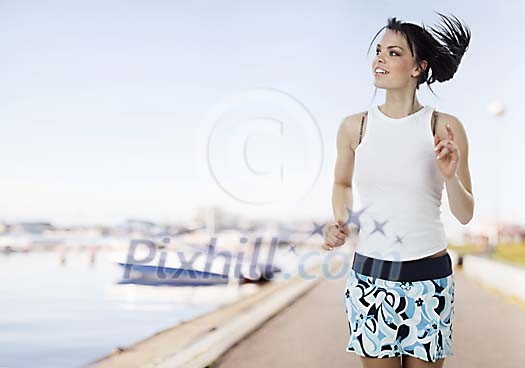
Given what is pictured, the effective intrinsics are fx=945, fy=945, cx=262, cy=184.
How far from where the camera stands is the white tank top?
153cm

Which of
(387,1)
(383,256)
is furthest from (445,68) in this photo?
(387,1)

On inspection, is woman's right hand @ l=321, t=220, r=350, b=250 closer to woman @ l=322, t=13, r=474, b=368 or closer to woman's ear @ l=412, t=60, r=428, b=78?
woman @ l=322, t=13, r=474, b=368

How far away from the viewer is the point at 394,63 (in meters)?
A: 1.61

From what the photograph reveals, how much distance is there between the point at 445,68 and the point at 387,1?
113 inches

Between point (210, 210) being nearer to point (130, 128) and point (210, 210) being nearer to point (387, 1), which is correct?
point (130, 128)

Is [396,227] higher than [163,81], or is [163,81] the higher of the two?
[163,81]

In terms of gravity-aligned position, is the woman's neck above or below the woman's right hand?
above

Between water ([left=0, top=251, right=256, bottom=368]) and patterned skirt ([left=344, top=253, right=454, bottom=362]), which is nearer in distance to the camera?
patterned skirt ([left=344, top=253, right=454, bottom=362])

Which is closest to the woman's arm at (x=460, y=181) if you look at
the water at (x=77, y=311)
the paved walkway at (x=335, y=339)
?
the paved walkway at (x=335, y=339)

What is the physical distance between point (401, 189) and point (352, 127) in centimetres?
14

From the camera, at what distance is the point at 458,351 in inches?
149

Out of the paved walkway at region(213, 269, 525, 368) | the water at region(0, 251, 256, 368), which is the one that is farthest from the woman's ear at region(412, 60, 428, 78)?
the water at region(0, 251, 256, 368)

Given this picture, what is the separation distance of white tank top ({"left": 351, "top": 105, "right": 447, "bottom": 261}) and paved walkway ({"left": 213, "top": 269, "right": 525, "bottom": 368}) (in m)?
1.90

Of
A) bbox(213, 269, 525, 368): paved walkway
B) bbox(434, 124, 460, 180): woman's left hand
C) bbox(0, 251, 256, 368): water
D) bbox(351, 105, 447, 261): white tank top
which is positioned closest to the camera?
bbox(434, 124, 460, 180): woman's left hand
